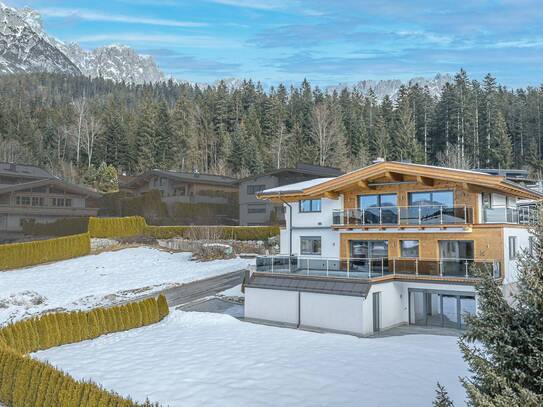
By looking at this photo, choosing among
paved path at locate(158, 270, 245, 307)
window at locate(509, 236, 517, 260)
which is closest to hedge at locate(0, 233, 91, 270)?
paved path at locate(158, 270, 245, 307)

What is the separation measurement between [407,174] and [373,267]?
16.7 ft

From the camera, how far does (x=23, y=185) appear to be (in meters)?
47.9

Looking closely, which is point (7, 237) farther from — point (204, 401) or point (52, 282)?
point (204, 401)

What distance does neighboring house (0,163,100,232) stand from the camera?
4741cm

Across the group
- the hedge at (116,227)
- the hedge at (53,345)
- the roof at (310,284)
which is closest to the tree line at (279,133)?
the hedge at (116,227)

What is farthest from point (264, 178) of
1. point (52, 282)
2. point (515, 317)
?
point (515, 317)

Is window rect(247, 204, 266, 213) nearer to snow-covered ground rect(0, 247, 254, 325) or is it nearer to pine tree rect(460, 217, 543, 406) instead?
snow-covered ground rect(0, 247, 254, 325)

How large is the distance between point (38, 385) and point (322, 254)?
17.2 m

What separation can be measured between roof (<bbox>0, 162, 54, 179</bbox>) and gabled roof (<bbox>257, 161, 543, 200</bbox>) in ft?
122

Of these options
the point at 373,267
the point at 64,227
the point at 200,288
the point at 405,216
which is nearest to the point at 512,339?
the point at 373,267

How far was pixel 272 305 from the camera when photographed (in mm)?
24234

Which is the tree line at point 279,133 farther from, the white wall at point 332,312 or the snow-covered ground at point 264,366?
the snow-covered ground at point 264,366

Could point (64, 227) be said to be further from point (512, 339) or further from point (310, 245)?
point (512, 339)

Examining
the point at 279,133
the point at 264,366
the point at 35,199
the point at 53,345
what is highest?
the point at 279,133
